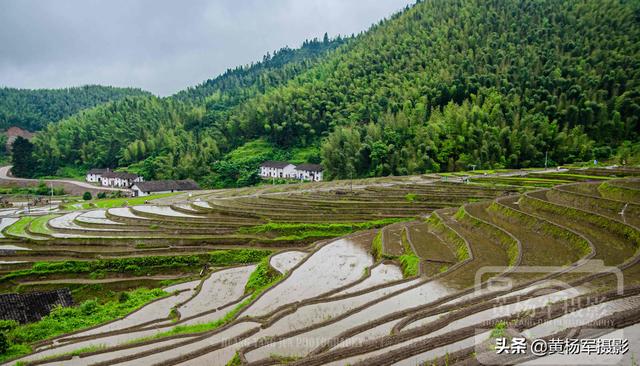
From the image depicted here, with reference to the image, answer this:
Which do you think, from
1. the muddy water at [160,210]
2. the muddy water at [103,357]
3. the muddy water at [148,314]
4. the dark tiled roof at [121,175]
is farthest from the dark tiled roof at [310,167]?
the muddy water at [103,357]

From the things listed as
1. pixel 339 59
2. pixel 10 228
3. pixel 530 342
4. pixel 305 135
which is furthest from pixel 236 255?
pixel 339 59

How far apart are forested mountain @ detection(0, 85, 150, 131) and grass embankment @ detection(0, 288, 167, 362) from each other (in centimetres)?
13569

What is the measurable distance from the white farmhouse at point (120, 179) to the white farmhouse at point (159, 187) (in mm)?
11455

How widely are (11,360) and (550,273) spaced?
16380 millimetres

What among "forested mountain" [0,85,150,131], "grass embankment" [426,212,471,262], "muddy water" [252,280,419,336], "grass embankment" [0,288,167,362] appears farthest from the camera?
"forested mountain" [0,85,150,131]

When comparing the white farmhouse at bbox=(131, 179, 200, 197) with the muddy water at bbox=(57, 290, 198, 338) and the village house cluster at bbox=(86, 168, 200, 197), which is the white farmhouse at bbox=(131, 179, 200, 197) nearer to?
the village house cluster at bbox=(86, 168, 200, 197)

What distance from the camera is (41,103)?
161 meters

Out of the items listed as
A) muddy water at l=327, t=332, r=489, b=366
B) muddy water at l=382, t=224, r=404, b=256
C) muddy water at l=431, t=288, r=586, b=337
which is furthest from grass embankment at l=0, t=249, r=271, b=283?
muddy water at l=431, t=288, r=586, b=337

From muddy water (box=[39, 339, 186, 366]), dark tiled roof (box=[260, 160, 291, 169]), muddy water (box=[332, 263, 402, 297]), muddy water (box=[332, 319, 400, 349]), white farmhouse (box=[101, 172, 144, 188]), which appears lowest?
muddy water (box=[39, 339, 186, 366])

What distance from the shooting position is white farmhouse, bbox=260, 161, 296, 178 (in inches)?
2813

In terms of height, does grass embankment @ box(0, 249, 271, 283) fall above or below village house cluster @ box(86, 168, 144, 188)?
below

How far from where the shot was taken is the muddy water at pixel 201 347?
10414mm

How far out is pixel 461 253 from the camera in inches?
679

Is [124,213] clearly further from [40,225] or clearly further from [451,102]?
[451,102]
